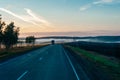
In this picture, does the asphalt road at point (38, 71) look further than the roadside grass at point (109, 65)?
No

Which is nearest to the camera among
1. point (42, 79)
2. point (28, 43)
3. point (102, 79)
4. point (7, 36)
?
point (42, 79)

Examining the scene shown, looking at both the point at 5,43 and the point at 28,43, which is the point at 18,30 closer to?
the point at 5,43

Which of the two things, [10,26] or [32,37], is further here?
[32,37]

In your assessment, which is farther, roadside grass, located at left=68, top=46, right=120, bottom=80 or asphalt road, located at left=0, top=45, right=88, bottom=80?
roadside grass, located at left=68, top=46, right=120, bottom=80

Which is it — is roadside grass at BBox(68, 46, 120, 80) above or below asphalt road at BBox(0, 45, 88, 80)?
below

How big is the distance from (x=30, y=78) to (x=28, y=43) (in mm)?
126038

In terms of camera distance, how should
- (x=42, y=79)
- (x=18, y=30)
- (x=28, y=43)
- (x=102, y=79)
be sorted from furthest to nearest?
(x=28, y=43), (x=18, y=30), (x=102, y=79), (x=42, y=79)

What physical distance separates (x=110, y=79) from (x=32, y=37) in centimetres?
13149

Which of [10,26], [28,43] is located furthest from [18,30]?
[28,43]

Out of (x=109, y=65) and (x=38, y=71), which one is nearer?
(x=38, y=71)

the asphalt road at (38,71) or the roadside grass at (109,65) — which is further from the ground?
the asphalt road at (38,71)

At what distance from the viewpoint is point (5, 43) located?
66000 mm

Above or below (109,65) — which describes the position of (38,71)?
above

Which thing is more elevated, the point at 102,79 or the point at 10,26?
the point at 10,26
